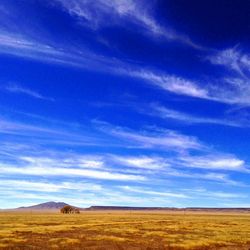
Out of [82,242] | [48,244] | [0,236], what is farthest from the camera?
[0,236]

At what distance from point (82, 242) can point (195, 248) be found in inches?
491

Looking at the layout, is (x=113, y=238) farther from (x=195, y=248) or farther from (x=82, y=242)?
(x=195, y=248)

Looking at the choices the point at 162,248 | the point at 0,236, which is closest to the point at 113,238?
the point at 162,248

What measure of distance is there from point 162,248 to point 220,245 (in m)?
9.34

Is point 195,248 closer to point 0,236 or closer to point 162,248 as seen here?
point 162,248

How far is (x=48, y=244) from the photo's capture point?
4412 cm

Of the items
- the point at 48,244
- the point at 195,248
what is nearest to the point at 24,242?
the point at 48,244

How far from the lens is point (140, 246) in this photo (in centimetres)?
4528

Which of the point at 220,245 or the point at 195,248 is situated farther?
the point at 220,245

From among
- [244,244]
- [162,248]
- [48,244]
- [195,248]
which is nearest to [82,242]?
[48,244]

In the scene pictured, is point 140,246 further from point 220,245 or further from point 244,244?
point 244,244

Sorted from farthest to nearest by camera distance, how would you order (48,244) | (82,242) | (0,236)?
(0,236) → (82,242) → (48,244)

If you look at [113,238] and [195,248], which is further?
[113,238]

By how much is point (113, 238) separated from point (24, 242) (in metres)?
11.6
